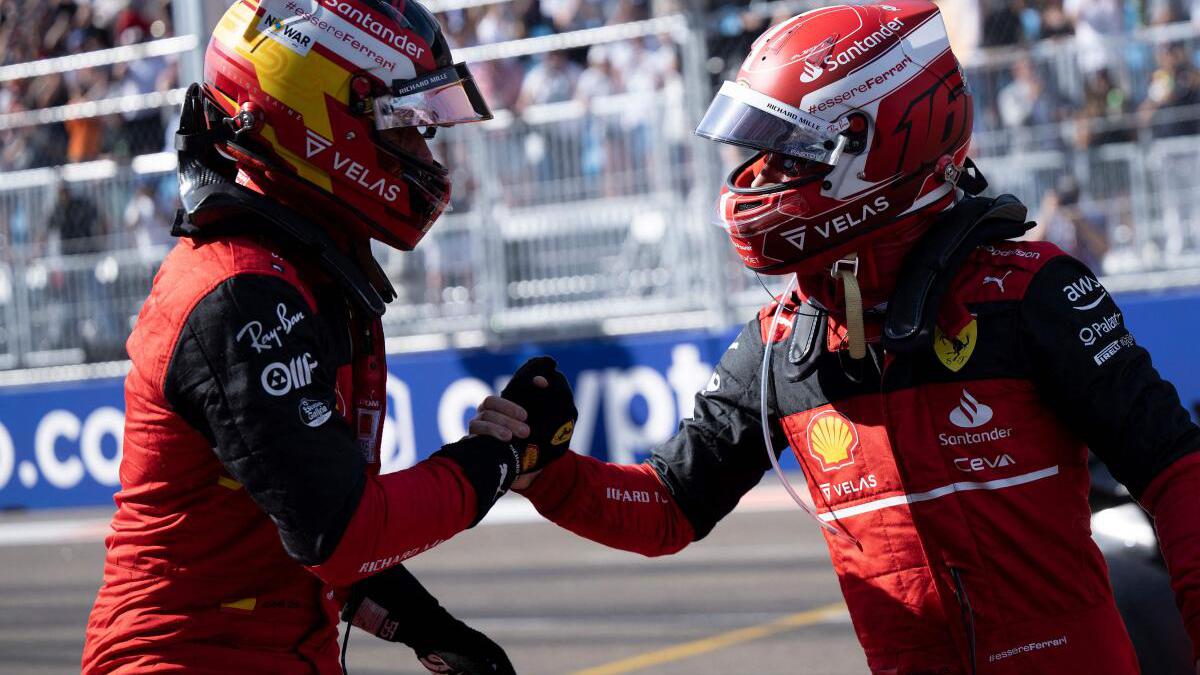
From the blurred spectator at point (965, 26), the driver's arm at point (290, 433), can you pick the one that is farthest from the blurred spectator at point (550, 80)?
the driver's arm at point (290, 433)

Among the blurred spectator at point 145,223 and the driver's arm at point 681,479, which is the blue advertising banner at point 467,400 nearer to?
the blurred spectator at point 145,223

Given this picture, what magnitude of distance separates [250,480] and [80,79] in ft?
37.9

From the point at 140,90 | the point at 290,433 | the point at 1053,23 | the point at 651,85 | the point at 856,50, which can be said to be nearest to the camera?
the point at 290,433

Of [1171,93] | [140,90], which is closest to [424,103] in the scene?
[1171,93]

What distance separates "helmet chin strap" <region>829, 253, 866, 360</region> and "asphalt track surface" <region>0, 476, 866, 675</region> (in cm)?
359

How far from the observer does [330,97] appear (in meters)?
2.97

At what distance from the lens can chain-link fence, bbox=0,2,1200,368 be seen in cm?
1029

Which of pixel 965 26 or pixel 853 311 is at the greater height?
pixel 965 26

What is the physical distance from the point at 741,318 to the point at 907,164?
7966mm

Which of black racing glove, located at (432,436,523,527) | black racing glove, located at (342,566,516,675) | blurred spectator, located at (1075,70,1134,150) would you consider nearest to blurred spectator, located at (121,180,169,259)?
blurred spectator, located at (1075,70,1134,150)

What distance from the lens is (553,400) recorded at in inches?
121

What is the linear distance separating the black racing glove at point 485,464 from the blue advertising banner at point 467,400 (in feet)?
25.1

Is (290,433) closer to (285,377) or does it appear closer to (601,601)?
(285,377)

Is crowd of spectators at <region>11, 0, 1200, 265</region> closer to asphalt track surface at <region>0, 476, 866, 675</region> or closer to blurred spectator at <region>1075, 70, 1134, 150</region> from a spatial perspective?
blurred spectator at <region>1075, 70, 1134, 150</region>
